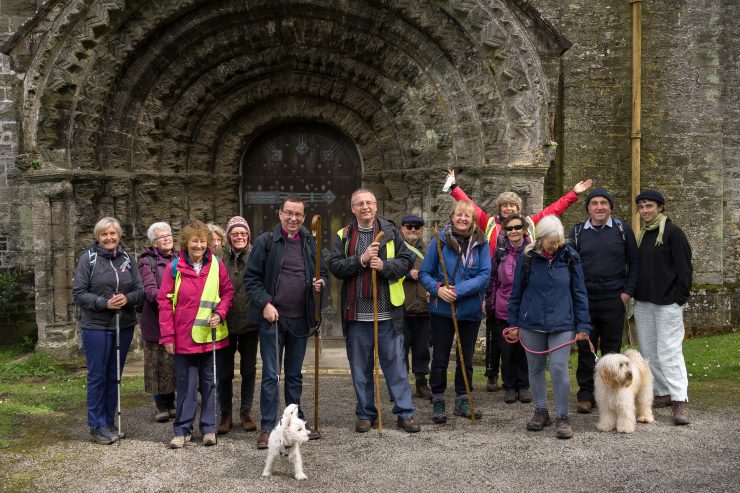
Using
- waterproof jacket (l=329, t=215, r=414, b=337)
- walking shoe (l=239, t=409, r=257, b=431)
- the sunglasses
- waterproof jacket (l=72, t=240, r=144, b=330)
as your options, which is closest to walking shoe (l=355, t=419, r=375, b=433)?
waterproof jacket (l=329, t=215, r=414, b=337)

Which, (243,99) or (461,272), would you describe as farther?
(243,99)

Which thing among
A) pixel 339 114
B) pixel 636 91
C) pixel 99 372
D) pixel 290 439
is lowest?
pixel 290 439

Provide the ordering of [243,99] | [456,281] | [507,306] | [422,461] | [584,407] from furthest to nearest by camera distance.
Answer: [243,99] → [507,306] → [584,407] → [456,281] → [422,461]

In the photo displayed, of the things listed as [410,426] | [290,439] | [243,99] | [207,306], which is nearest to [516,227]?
[410,426]

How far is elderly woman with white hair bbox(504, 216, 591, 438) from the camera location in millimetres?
5359

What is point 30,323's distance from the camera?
32.2 ft

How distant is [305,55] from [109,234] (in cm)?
463

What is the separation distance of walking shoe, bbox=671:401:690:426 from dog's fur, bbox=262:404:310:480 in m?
3.14

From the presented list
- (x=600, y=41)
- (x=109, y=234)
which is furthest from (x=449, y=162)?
(x=109, y=234)

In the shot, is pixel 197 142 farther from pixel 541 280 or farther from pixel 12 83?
pixel 541 280

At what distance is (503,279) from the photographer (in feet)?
20.9

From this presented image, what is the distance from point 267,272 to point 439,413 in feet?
6.14

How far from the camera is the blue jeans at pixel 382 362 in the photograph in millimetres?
5551

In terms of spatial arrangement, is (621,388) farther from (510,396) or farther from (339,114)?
(339,114)
